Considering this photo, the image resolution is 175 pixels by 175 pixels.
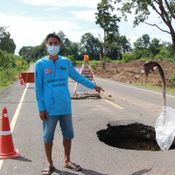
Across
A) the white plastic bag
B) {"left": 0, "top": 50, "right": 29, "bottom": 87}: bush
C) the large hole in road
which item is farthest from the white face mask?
{"left": 0, "top": 50, "right": 29, "bottom": 87}: bush

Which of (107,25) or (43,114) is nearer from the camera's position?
(43,114)

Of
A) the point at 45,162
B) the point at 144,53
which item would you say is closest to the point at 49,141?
the point at 45,162

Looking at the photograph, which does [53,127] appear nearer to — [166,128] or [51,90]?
[51,90]

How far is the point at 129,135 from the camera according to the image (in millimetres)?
9500

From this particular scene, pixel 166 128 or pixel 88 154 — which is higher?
pixel 166 128

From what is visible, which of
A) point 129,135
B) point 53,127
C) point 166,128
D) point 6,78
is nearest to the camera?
point 53,127

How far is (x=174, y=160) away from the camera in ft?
22.4

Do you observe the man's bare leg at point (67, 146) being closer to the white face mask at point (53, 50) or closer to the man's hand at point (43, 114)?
the man's hand at point (43, 114)

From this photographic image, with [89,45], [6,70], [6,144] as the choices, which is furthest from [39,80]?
[89,45]

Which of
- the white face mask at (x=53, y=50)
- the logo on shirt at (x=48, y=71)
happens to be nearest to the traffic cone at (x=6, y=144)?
the logo on shirt at (x=48, y=71)

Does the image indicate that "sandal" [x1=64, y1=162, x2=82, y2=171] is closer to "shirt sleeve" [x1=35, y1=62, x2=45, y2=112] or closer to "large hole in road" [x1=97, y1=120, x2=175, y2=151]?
"shirt sleeve" [x1=35, y1=62, x2=45, y2=112]

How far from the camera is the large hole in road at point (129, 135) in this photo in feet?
29.6

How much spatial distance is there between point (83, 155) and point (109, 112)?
18.3ft

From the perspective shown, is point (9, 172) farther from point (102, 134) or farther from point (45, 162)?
point (102, 134)
